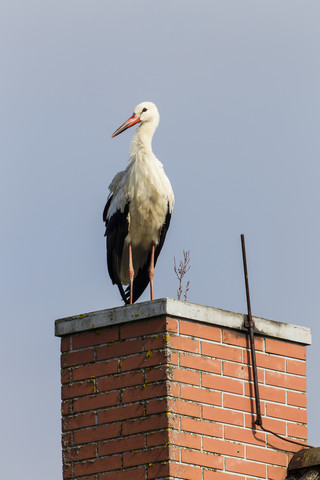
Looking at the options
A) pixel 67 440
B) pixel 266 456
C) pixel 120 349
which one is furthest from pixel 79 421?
pixel 266 456

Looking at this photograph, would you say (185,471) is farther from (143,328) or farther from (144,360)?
(143,328)

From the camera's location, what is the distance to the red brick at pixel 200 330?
574cm

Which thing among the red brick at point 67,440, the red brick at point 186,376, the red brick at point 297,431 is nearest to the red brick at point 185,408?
the red brick at point 186,376

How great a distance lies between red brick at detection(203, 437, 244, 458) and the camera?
5684 mm

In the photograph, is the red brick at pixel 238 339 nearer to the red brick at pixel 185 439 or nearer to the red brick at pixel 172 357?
the red brick at pixel 172 357

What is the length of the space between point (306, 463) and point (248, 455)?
0.35 m

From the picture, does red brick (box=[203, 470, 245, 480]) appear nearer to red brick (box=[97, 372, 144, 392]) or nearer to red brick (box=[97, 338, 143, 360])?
red brick (box=[97, 372, 144, 392])

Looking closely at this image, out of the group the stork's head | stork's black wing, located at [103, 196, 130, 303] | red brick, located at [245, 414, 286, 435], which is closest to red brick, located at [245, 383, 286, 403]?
red brick, located at [245, 414, 286, 435]

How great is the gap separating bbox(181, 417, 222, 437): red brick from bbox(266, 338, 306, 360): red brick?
66 cm

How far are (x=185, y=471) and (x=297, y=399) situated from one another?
1064 mm

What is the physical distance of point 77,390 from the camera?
597cm

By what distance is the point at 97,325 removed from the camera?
19.6 ft

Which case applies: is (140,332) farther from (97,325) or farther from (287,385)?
(287,385)

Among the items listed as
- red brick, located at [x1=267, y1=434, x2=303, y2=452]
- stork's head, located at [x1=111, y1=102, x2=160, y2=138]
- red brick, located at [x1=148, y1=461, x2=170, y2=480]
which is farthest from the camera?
stork's head, located at [x1=111, y1=102, x2=160, y2=138]
